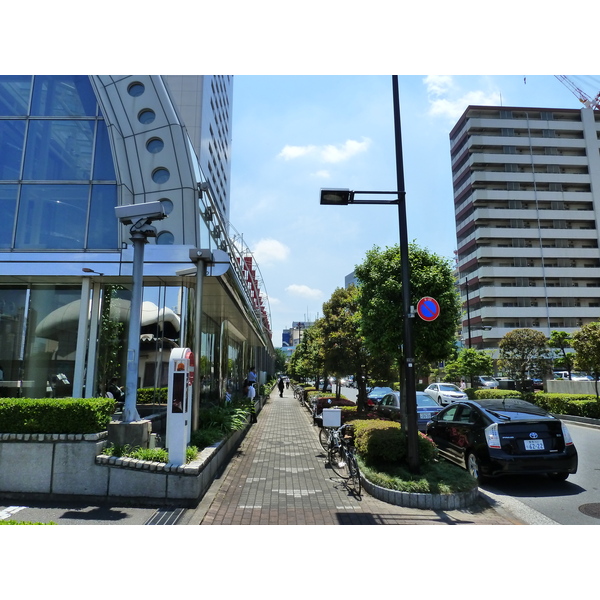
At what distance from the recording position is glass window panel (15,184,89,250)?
1180 centimetres

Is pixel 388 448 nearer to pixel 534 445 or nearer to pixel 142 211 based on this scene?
pixel 534 445

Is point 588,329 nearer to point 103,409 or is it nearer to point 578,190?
point 103,409

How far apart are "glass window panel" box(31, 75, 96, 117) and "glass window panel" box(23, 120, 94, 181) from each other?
0.33 meters

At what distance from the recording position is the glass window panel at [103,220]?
1175 cm

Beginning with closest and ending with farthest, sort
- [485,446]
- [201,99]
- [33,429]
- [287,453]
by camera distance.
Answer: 1. [33,429]
2. [485,446]
3. [287,453]
4. [201,99]

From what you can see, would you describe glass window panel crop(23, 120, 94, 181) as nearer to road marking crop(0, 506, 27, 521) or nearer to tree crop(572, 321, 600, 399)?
road marking crop(0, 506, 27, 521)

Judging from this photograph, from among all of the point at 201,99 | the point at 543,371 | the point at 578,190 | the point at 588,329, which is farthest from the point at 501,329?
the point at 201,99

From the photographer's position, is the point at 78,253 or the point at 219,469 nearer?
the point at 219,469

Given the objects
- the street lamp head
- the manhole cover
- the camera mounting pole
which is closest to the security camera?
the camera mounting pole

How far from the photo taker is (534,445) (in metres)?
7.10

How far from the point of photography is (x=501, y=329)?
177ft

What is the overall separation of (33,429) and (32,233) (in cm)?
742

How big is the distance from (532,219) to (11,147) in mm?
59489

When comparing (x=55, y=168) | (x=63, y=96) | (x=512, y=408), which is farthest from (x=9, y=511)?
(x=63, y=96)
